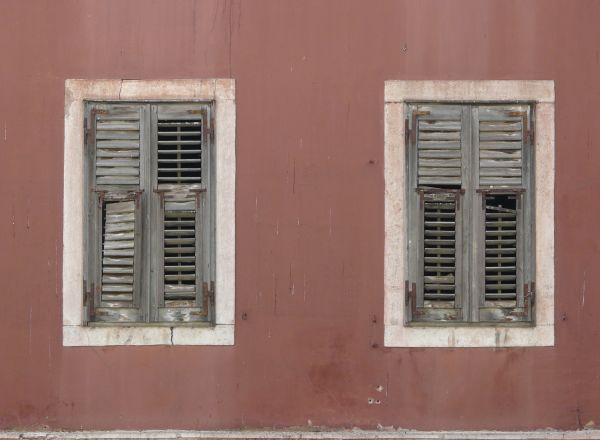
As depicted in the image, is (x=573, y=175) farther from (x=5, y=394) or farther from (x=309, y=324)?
(x=5, y=394)

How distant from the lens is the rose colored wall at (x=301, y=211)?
15.1ft

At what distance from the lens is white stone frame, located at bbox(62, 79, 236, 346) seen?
15.1 ft

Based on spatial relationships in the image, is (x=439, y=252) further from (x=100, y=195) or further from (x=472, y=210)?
(x=100, y=195)

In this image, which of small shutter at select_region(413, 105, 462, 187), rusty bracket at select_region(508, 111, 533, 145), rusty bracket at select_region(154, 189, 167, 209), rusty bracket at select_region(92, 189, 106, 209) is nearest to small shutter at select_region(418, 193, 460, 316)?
small shutter at select_region(413, 105, 462, 187)

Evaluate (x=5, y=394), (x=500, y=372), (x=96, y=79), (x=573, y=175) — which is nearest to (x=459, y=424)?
(x=500, y=372)

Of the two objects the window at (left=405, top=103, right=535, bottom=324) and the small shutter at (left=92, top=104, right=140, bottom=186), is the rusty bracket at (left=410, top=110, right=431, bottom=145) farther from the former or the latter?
the small shutter at (left=92, top=104, right=140, bottom=186)

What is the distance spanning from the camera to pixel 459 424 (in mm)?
4625

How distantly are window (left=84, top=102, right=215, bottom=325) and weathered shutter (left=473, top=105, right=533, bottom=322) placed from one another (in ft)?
5.55

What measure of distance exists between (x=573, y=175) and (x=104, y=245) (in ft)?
9.66

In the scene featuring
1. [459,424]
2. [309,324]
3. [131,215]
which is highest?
[131,215]

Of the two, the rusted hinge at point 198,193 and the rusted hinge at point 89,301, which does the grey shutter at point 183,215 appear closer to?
the rusted hinge at point 198,193

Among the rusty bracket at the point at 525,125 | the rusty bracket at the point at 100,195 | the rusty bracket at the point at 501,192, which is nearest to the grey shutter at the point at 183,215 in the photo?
the rusty bracket at the point at 100,195

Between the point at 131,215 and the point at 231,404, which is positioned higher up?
the point at 131,215

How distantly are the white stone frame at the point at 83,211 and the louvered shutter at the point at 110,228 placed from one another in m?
0.07
